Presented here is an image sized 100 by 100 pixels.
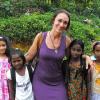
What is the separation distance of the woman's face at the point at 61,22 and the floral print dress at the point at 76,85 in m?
0.51

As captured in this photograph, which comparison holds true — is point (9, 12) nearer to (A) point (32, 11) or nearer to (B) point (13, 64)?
(A) point (32, 11)

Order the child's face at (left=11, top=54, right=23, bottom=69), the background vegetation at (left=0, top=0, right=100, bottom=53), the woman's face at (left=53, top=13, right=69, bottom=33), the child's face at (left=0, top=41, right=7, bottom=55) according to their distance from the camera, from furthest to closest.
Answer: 1. the background vegetation at (left=0, top=0, right=100, bottom=53)
2. the child's face at (left=0, top=41, right=7, bottom=55)
3. the child's face at (left=11, top=54, right=23, bottom=69)
4. the woman's face at (left=53, top=13, right=69, bottom=33)

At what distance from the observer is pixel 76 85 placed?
4.48 metres

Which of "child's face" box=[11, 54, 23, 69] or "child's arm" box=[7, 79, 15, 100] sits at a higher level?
"child's face" box=[11, 54, 23, 69]

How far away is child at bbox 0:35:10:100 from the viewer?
15.5 ft

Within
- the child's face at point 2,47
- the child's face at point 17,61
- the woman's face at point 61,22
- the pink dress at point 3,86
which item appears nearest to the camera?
the woman's face at point 61,22

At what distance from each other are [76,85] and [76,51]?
409 millimetres

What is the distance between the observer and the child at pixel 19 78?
4406 millimetres

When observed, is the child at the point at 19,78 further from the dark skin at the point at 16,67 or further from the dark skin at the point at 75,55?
the dark skin at the point at 75,55

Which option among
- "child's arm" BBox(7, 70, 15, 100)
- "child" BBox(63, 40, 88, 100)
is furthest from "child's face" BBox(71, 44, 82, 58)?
"child's arm" BBox(7, 70, 15, 100)

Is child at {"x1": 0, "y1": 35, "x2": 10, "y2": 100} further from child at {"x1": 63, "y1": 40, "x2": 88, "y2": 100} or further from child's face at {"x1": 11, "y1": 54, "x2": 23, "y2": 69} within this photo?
child at {"x1": 63, "y1": 40, "x2": 88, "y2": 100}

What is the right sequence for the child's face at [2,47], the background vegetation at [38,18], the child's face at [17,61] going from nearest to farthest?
the child's face at [17,61] < the child's face at [2,47] < the background vegetation at [38,18]

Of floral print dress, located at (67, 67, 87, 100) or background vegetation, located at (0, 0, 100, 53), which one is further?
background vegetation, located at (0, 0, 100, 53)

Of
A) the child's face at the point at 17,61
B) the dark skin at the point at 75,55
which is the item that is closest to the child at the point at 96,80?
the dark skin at the point at 75,55
